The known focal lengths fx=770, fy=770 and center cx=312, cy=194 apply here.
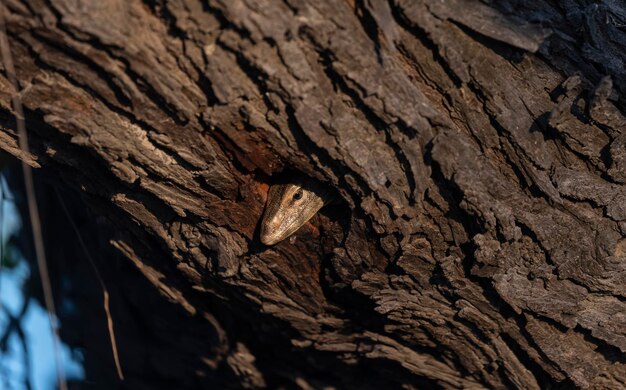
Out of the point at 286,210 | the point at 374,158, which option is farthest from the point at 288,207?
the point at 374,158

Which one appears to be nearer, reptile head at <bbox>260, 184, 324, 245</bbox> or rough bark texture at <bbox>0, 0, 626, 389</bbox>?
rough bark texture at <bbox>0, 0, 626, 389</bbox>

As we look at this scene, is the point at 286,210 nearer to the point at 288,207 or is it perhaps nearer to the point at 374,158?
the point at 288,207

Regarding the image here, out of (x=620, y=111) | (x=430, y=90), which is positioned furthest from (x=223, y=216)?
(x=620, y=111)

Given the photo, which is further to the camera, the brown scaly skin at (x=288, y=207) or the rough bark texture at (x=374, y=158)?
the brown scaly skin at (x=288, y=207)

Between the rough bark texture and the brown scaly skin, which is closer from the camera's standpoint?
the rough bark texture

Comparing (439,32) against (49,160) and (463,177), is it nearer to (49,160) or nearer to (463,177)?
(463,177)
